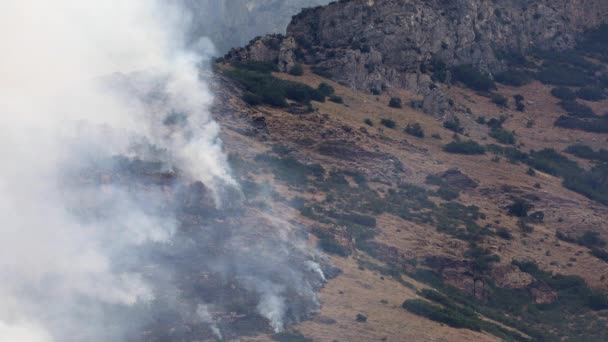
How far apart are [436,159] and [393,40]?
80.5ft

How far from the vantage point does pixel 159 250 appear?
261 feet

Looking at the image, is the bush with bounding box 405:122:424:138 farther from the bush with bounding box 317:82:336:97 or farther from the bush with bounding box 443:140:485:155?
the bush with bounding box 317:82:336:97

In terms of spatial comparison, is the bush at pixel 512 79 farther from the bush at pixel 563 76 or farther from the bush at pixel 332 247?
the bush at pixel 332 247

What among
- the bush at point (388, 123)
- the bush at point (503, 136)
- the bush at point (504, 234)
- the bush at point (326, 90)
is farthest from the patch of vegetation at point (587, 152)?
the bush at point (504, 234)

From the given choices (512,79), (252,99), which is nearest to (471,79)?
(512,79)

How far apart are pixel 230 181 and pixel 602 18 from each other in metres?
92.1

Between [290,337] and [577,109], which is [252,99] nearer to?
[577,109]

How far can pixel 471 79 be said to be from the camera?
148m

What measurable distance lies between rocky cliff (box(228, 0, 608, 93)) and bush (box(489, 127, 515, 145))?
9.39 meters

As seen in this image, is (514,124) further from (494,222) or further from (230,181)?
(230,181)

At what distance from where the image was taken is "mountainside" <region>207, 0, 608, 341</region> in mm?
93188

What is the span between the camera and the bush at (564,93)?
151 metres

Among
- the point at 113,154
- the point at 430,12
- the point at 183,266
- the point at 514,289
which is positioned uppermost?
the point at 430,12

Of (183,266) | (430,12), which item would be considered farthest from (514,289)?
(430,12)
